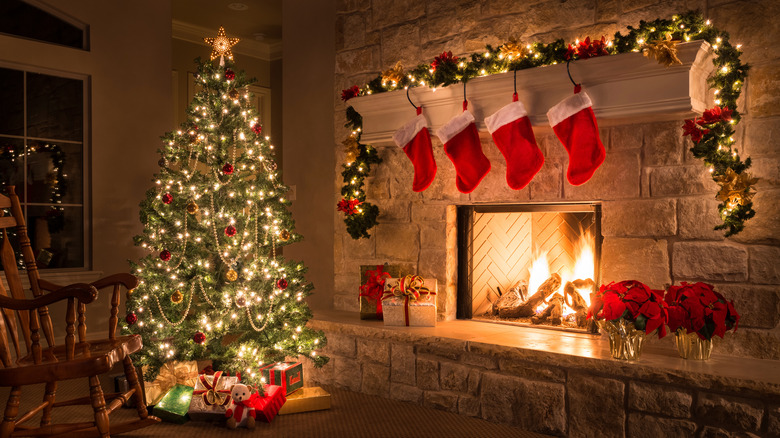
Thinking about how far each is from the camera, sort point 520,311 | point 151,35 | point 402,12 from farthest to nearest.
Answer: point 151,35, point 402,12, point 520,311

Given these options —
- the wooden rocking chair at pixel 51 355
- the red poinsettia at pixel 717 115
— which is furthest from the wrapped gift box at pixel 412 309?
the red poinsettia at pixel 717 115

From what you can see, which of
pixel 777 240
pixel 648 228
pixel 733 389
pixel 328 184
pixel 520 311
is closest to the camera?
pixel 733 389

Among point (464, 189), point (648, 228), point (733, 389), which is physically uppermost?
point (464, 189)

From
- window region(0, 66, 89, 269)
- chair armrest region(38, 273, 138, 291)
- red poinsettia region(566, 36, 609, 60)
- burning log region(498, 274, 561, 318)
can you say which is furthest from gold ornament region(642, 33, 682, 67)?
window region(0, 66, 89, 269)

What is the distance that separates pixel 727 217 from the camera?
245cm

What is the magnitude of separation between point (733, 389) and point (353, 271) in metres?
2.20

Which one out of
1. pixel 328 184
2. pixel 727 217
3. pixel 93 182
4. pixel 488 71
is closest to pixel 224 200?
pixel 328 184

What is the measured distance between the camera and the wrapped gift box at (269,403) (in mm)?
2828

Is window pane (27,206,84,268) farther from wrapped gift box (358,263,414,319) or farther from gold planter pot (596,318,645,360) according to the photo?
gold planter pot (596,318,645,360)

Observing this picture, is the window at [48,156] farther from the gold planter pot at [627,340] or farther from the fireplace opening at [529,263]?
the gold planter pot at [627,340]

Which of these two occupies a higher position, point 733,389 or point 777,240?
point 777,240

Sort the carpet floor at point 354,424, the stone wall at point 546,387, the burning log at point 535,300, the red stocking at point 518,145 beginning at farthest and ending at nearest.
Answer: the burning log at point 535,300 → the red stocking at point 518,145 → the carpet floor at point 354,424 → the stone wall at point 546,387

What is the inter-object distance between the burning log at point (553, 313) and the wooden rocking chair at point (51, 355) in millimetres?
1886

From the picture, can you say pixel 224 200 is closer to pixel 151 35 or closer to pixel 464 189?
pixel 464 189
